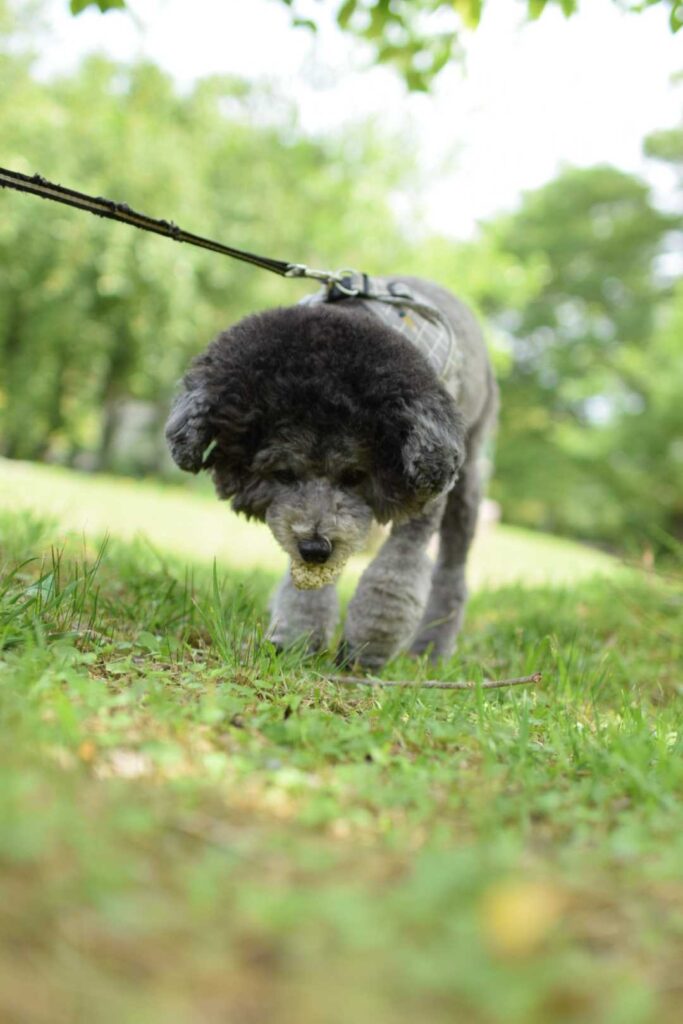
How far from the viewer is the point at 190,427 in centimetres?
296

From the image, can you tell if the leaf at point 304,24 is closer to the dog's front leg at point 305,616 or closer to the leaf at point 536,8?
the leaf at point 536,8

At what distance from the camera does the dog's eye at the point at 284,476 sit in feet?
10.2

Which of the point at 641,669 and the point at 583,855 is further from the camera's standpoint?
the point at 641,669

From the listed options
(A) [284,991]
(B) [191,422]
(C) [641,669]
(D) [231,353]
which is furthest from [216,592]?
(C) [641,669]

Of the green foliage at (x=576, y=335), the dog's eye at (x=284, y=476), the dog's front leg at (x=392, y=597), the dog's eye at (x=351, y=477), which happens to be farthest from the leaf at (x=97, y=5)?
the green foliage at (x=576, y=335)

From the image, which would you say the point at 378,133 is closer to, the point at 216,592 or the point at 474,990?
the point at 216,592

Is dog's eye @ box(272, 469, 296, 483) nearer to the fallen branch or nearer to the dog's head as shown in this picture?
the dog's head

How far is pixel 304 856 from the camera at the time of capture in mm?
1384

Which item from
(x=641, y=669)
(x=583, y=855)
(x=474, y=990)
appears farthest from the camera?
(x=641, y=669)

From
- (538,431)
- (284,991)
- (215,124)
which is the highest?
(215,124)

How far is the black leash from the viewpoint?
3.08m

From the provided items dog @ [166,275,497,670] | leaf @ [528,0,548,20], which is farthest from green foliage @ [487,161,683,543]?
dog @ [166,275,497,670]

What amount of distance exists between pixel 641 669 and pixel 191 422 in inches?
103

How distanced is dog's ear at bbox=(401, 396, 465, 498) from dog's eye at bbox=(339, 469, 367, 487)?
223mm
